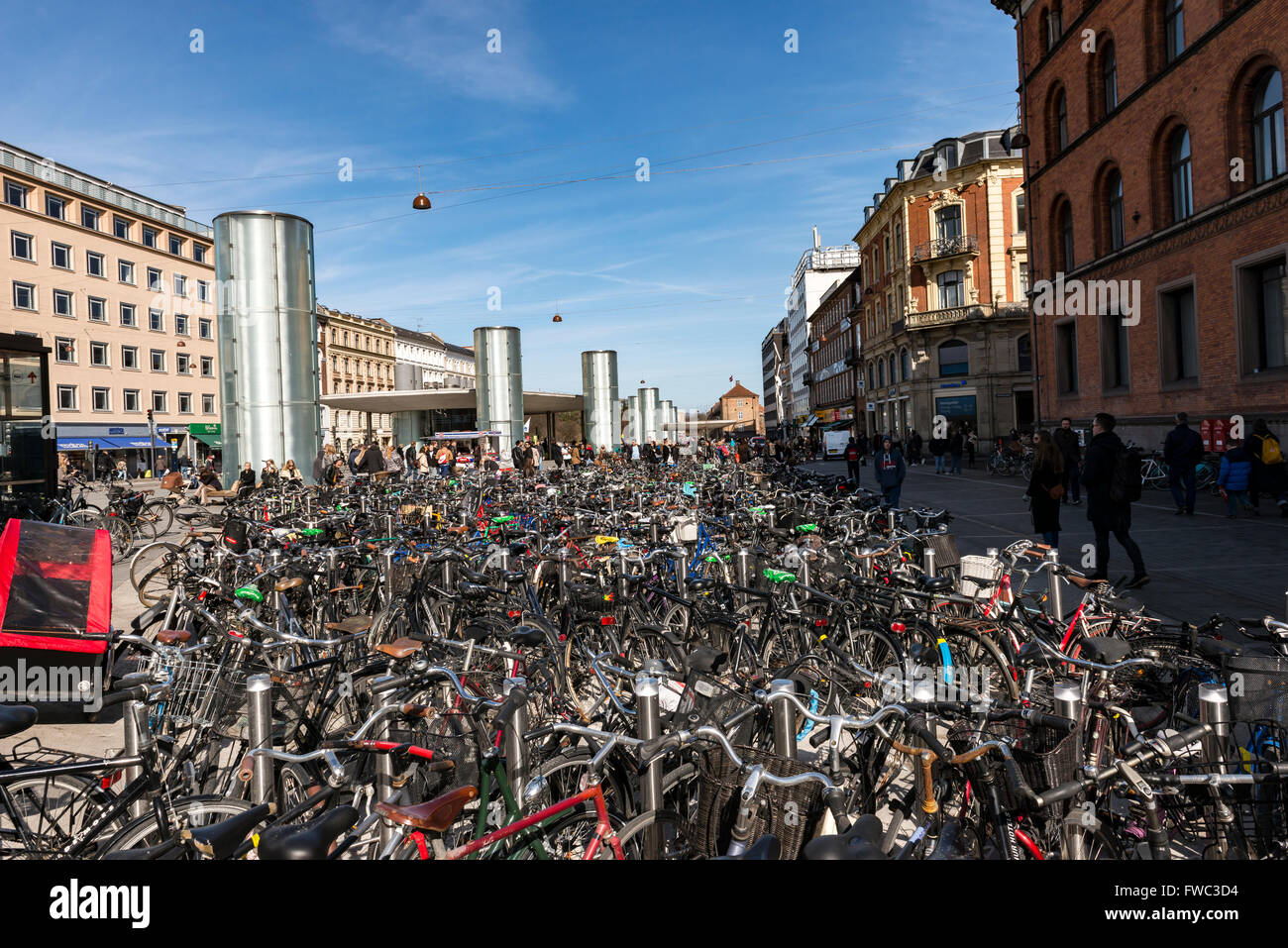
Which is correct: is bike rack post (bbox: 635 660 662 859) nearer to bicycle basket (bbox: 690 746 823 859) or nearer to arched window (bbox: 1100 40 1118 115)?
bicycle basket (bbox: 690 746 823 859)

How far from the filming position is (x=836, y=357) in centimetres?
7581

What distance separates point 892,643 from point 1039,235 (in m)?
27.3

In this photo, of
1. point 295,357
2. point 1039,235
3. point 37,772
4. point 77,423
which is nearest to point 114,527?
point 295,357

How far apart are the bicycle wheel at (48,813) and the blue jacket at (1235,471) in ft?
49.6

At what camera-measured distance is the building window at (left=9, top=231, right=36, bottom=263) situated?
136ft

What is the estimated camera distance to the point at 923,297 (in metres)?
46.2

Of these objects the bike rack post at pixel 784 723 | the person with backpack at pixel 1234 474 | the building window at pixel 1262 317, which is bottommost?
the bike rack post at pixel 784 723

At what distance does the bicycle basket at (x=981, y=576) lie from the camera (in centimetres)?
574

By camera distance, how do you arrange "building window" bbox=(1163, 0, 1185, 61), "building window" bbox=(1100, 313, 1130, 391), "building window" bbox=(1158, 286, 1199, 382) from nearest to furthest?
"building window" bbox=(1163, 0, 1185, 61) < "building window" bbox=(1158, 286, 1199, 382) < "building window" bbox=(1100, 313, 1130, 391)

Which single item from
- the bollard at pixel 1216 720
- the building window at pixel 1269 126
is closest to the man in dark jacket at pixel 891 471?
the building window at pixel 1269 126

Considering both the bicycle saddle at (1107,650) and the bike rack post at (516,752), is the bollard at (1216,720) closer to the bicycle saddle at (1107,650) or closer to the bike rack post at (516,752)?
the bicycle saddle at (1107,650)

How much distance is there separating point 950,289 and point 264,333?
123 ft

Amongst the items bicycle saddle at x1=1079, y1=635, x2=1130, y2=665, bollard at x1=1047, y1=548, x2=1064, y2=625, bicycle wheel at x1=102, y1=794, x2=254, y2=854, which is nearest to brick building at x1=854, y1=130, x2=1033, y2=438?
bollard at x1=1047, y1=548, x2=1064, y2=625

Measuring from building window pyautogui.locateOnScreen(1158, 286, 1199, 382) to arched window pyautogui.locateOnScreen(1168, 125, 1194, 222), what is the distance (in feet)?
6.31
